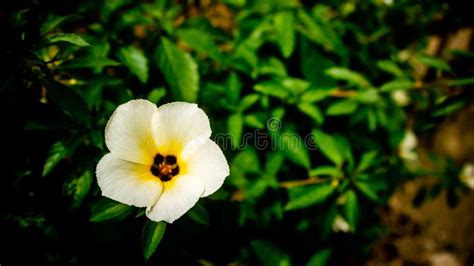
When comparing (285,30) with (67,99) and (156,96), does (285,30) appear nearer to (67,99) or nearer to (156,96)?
(156,96)

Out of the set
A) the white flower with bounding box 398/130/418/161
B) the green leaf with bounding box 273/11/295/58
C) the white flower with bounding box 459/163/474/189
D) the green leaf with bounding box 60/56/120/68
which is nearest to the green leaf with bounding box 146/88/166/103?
the green leaf with bounding box 60/56/120/68

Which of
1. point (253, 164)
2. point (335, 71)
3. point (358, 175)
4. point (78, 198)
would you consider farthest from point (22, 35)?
point (358, 175)

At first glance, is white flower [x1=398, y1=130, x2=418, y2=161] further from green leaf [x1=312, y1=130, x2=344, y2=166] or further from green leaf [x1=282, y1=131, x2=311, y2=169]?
green leaf [x1=282, y1=131, x2=311, y2=169]

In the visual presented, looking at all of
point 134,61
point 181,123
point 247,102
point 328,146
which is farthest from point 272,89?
point 181,123

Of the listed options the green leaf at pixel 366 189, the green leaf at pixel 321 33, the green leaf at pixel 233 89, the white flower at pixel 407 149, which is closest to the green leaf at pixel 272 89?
the green leaf at pixel 233 89

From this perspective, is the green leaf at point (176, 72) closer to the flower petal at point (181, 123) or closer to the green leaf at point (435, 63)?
the flower petal at point (181, 123)
